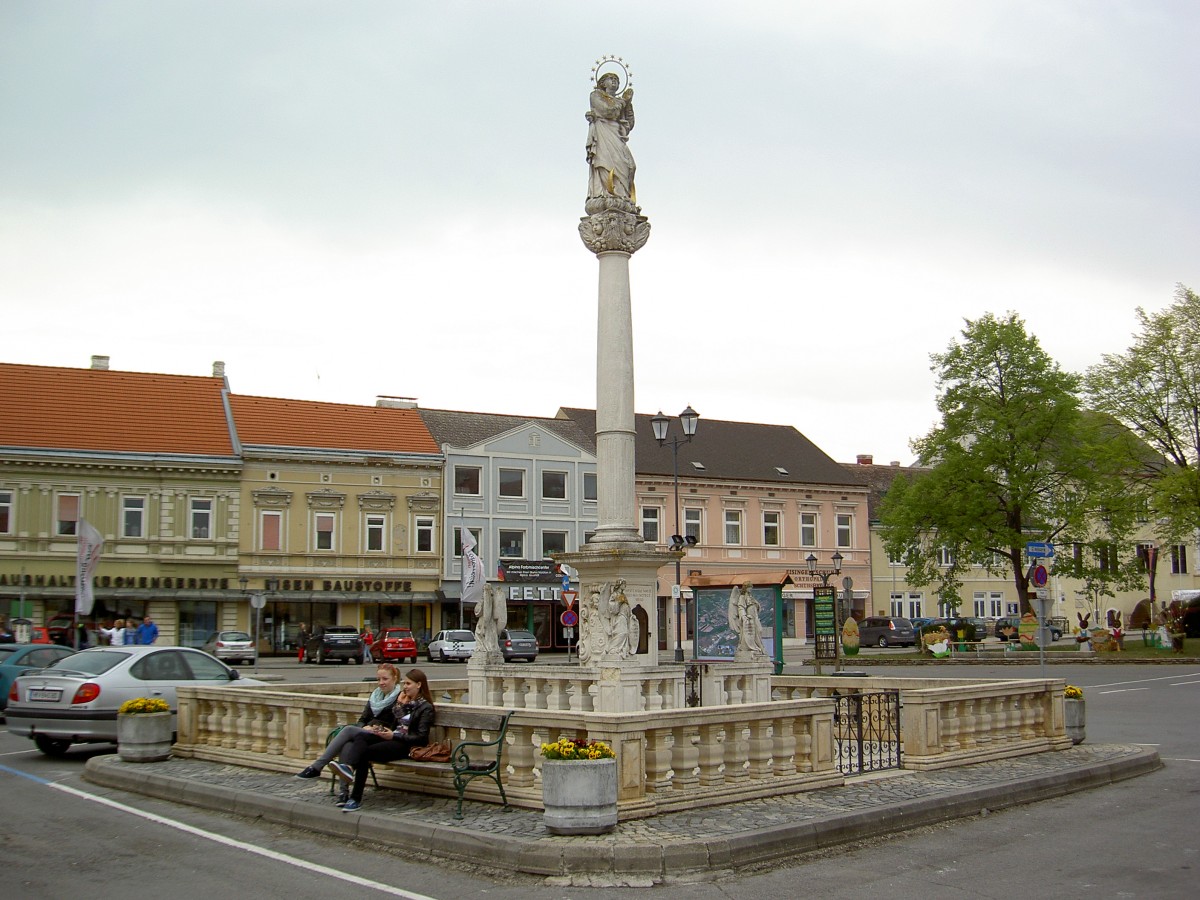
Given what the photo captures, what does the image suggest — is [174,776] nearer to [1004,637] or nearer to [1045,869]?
[1045,869]

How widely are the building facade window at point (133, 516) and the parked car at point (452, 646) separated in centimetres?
1296

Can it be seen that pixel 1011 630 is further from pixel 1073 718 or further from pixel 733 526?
pixel 1073 718

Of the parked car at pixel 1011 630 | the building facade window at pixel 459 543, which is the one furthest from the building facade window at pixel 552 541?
the parked car at pixel 1011 630

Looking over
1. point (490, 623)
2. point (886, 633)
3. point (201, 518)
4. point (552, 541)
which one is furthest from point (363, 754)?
point (886, 633)

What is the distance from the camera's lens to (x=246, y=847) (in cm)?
1003

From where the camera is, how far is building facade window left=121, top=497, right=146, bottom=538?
48956 millimetres

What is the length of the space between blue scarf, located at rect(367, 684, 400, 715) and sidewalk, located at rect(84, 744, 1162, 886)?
0.82m

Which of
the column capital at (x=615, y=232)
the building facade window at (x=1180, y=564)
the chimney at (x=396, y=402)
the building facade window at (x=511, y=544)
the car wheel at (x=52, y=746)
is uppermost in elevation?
the chimney at (x=396, y=402)

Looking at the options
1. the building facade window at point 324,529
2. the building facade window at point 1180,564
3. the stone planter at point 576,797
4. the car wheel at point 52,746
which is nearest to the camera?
the stone planter at point 576,797

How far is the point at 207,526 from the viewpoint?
50438 mm

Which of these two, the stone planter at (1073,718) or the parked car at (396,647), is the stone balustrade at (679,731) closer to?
the stone planter at (1073,718)

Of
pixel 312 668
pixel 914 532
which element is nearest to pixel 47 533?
pixel 312 668

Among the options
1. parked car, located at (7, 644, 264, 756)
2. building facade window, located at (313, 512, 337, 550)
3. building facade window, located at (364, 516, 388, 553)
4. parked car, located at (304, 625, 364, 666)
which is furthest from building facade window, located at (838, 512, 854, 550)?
parked car, located at (7, 644, 264, 756)

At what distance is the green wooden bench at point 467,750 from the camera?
34.6 ft
